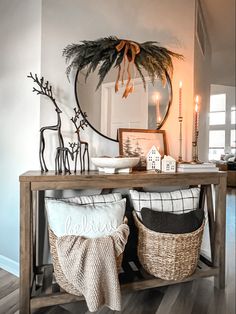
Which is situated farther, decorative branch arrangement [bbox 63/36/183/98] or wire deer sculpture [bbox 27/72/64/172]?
decorative branch arrangement [bbox 63/36/183/98]

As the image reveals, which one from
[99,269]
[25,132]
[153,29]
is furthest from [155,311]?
[153,29]

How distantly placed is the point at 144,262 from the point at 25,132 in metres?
1.30

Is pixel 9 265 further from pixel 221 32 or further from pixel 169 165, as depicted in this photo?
pixel 221 32

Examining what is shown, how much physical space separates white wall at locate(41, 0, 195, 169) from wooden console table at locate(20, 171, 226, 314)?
16.4 inches

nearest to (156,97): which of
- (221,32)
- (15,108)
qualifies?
(15,108)

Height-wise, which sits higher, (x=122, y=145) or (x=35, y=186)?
(x=122, y=145)

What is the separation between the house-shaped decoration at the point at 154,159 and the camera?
184 centimetres

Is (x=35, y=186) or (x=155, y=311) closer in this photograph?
(x=35, y=186)

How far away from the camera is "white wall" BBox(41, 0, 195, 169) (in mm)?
1810

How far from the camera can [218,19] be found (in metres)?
2.99

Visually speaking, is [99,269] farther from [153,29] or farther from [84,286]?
[153,29]

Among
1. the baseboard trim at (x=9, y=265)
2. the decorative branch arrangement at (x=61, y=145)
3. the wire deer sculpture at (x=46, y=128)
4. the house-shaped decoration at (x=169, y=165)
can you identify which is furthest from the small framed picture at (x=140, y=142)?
the baseboard trim at (x=9, y=265)

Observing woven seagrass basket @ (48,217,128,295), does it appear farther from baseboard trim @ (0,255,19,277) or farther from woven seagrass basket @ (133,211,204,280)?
baseboard trim @ (0,255,19,277)

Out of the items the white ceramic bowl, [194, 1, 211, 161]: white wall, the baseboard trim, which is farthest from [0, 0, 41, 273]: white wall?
[194, 1, 211, 161]: white wall
